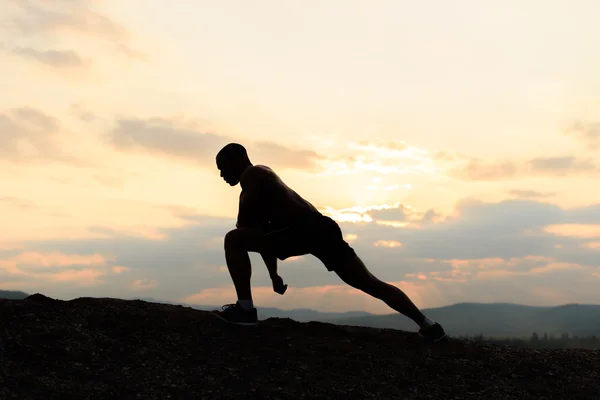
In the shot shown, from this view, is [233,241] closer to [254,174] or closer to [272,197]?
[272,197]

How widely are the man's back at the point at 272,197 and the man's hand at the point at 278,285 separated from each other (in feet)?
2.47

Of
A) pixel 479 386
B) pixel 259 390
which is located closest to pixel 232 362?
pixel 259 390

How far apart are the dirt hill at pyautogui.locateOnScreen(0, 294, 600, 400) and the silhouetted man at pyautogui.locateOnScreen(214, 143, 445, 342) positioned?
0.68m

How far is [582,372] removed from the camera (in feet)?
24.4

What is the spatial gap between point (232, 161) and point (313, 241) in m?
1.50

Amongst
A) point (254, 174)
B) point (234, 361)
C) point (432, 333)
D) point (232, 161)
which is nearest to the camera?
point (234, 361)

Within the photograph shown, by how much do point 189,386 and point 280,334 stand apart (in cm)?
179

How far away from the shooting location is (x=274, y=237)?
7215 millimetres

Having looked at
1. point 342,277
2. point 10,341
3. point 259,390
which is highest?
point 342,277

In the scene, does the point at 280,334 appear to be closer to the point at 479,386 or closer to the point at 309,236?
the point at 309,236

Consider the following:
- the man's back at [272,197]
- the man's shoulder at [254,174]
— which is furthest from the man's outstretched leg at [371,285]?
the man's shoulder at [254,174]

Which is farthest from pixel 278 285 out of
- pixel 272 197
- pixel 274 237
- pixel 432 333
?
pixel 432 333

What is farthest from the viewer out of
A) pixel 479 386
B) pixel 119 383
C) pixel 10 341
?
pixel 479 386

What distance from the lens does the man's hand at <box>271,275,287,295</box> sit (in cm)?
734
